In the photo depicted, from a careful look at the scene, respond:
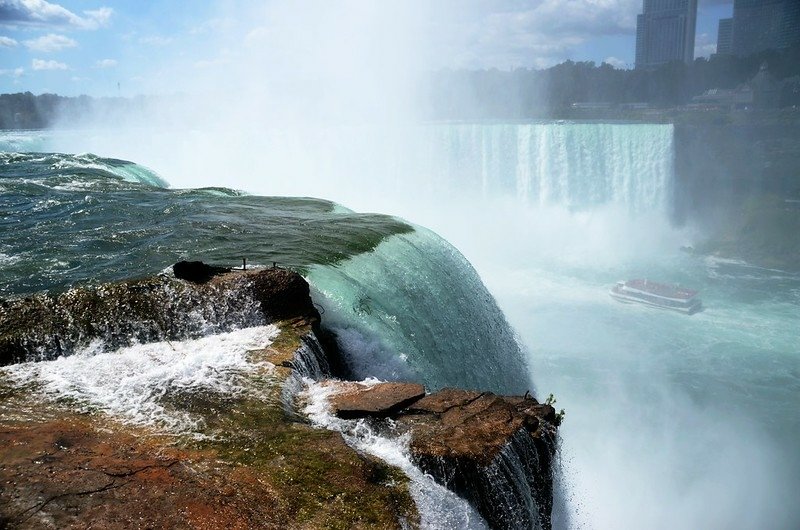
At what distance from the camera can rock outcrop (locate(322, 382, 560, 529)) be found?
4914 mm

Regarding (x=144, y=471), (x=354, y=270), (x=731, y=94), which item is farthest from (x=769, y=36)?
(x=144, y=471)

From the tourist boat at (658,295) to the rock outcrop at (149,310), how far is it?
806 inches

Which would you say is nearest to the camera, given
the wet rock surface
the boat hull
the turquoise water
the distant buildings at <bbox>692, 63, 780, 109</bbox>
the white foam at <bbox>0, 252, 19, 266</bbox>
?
the wet rock surface

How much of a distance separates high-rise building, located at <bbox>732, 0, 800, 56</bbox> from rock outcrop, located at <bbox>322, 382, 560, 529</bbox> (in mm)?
82670

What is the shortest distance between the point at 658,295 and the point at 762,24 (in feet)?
256

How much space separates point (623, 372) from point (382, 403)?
15.4 meters

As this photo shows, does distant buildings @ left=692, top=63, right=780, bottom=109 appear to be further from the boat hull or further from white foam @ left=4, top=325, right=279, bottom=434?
white foam @ left=4, top=325, right=279, bottom=434

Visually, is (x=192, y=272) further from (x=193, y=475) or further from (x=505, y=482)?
(x=505, y=482)

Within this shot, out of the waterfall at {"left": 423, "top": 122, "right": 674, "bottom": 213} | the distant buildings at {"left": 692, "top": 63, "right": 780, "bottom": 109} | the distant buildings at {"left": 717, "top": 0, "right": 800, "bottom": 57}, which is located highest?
the distant buildings at {"left": 717, "top": 0, "right": 800, "bottom": 57}

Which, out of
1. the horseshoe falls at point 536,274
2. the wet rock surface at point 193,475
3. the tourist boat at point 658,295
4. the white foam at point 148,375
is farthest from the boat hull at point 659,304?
the wet rock surface at point 193,475

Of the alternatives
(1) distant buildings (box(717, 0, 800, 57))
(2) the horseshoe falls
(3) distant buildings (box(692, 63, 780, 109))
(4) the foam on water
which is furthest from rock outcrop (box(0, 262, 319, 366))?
(1) distant buildings (box(717, 0, 800, 57))

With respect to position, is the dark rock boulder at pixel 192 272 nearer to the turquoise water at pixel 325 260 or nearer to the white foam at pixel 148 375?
the turquoise water at pixel 325 260

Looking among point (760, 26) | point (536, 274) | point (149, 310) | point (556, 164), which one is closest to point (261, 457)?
point (149, 310)

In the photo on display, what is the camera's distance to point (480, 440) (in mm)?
5254
